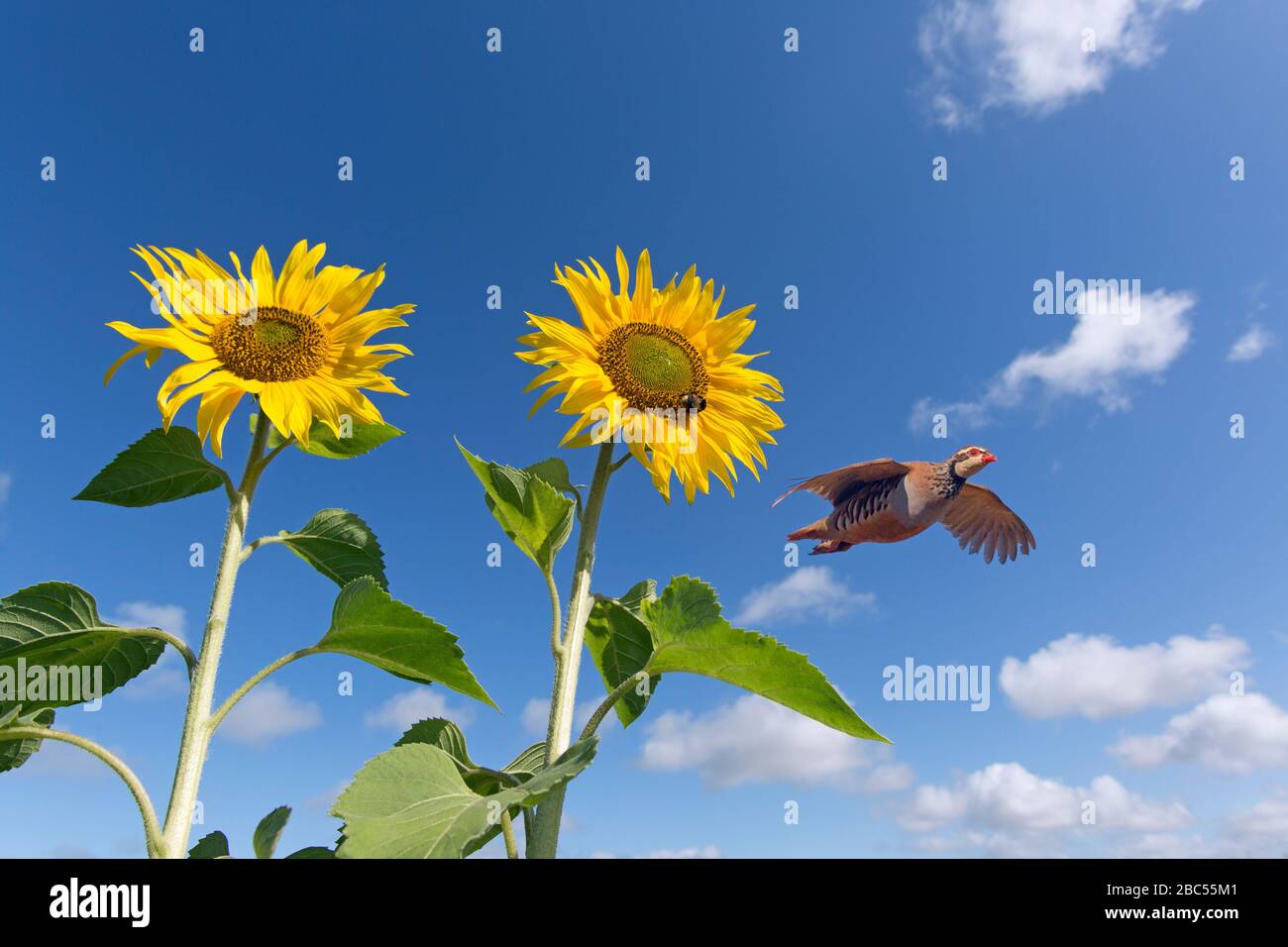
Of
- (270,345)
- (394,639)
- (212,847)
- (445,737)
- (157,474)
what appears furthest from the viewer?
(212,847)

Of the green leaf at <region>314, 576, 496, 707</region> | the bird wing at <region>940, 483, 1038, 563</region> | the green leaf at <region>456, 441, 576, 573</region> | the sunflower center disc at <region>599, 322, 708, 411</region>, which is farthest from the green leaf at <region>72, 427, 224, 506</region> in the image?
the bird wing at <region>940, 483, 1038, 563</region>

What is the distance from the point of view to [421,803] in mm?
1769

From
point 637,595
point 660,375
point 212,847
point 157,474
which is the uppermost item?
point 660,375

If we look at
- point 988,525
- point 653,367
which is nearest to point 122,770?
point 653,367

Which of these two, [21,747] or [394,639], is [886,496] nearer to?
[394,639]

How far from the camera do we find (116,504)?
7.97 feet

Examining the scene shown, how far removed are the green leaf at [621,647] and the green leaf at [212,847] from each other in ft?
4.36

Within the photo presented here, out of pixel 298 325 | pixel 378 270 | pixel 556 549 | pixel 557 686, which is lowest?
pixel 557 686

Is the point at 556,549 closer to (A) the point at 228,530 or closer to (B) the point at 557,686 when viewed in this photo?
(B) the point at 557,686

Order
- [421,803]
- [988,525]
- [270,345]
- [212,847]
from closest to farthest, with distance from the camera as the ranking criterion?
[421,803], [270,345], [212,847], [988,525]

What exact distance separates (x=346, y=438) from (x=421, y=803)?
1195mm
